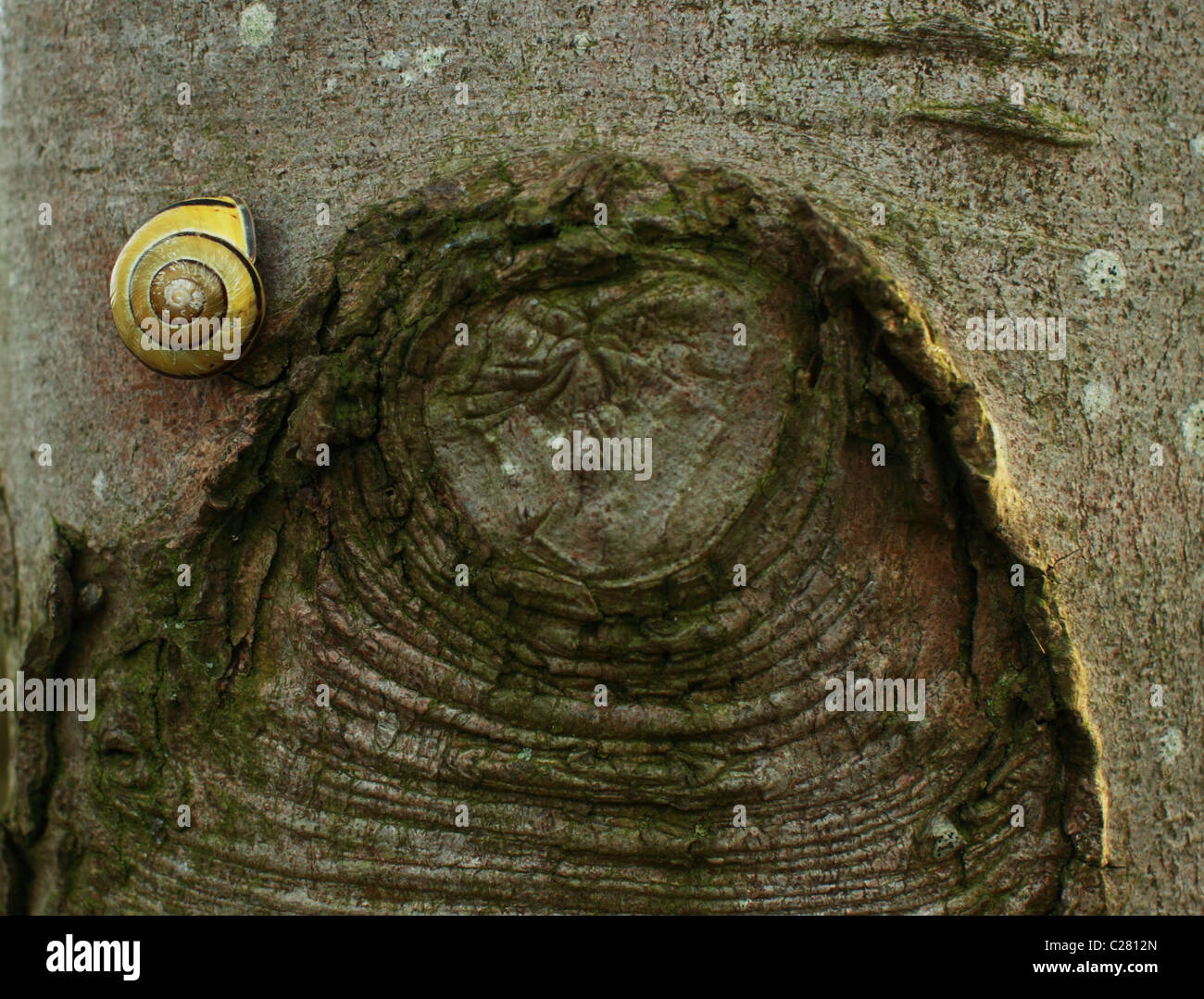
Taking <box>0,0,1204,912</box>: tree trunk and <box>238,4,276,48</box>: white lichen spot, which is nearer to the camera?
<box>0,0,1204,912</box>: tree trunk

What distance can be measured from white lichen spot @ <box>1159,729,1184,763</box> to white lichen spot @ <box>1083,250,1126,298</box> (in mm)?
717

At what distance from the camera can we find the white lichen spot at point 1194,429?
1.52 m

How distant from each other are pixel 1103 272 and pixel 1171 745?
0.77 m

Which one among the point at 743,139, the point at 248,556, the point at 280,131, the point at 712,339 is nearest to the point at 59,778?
the point at 248,556

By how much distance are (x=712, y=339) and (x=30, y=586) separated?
1.42 meters

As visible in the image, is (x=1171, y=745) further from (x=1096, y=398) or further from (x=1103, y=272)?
(x=1103, y=272)

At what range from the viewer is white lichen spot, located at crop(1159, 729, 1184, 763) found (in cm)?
149

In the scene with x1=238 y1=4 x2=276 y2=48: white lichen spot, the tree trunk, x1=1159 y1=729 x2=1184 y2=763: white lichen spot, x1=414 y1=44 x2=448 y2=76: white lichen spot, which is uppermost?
x1=238 y1=4 x2=276 y2=48: white lichen spot

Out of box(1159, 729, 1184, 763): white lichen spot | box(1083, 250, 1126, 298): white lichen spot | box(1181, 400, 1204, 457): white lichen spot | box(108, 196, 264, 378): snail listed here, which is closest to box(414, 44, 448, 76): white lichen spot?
box(108, 196, 264, 378): snail

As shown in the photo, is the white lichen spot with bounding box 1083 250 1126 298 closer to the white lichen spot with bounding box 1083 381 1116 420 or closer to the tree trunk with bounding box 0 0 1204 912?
the tree trunk with bounding box 0 0 1204 912

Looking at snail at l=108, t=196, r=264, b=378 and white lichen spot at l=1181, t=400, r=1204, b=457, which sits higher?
snail at l=108, t=196, r=264, b=378

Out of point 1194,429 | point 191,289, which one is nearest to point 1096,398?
point 1194,429

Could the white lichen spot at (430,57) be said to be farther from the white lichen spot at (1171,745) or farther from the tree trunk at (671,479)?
the white lichen spot at (1171,745)

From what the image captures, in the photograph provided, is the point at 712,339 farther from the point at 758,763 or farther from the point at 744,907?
the point at 744,907
